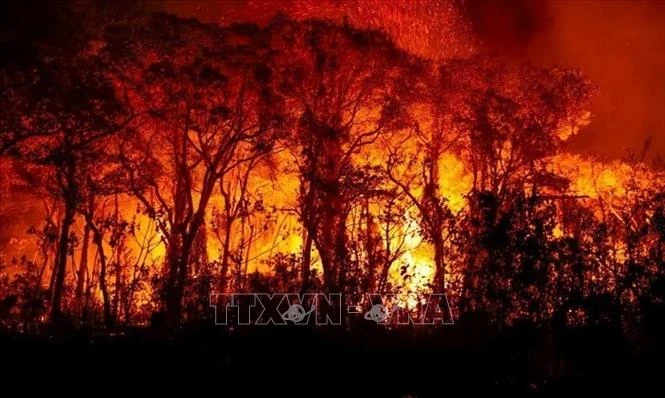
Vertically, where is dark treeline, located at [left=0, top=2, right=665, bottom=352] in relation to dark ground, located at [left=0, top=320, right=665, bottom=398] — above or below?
above

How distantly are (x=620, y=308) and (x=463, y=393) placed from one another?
A: 10.8 ft

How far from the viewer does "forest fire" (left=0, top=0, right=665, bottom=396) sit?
12.4 m

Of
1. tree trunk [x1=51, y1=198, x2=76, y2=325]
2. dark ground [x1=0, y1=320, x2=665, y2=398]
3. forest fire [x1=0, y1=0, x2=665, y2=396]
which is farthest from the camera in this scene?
tree trunk [x1=51, y1=198, x2=76, y2=325]

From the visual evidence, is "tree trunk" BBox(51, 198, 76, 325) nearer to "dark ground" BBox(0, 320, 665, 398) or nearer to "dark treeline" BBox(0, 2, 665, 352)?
"dark treeline" BBox(0, 2, 665, 352)


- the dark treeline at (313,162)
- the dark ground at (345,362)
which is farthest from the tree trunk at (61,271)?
the dark ground at (345,362)

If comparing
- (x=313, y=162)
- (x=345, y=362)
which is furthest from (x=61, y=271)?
(x=345, y=362)

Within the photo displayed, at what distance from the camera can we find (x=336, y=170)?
20781 mm

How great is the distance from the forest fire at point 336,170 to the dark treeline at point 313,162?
6 centimetres

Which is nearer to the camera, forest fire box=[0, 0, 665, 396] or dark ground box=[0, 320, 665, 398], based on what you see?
dark ground box=[0, 320, 665, 398]

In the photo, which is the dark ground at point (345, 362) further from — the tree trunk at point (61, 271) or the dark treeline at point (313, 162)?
the tree trunk at point (61, 271)

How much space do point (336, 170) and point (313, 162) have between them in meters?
1.13

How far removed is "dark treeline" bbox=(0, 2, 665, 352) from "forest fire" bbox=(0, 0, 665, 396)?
0.06 m

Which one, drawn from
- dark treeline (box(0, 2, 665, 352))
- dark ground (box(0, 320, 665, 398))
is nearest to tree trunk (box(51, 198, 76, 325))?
dark treeline (box(0, 2, 665, 352))

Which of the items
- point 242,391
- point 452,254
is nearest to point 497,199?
point 452,254
